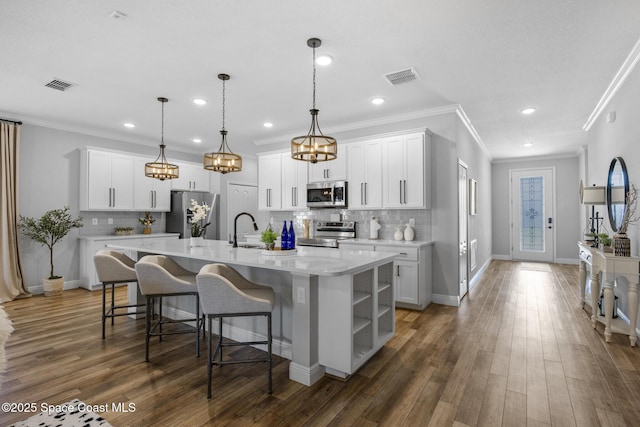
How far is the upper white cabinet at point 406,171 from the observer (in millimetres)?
4562

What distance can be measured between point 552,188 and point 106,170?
9790mm

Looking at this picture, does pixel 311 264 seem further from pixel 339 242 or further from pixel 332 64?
pixel 339 242

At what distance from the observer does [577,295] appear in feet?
16.4

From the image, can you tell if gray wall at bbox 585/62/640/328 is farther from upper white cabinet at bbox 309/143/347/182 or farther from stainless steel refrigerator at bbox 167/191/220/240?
stainless steel refrigerator at bbox 167/191/220/240

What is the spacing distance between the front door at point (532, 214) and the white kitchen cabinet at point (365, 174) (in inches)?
219

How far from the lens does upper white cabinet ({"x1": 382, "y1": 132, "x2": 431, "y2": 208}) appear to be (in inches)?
180

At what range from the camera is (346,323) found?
7.70 ft

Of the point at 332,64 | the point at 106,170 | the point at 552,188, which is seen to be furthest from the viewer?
the point at 552,188

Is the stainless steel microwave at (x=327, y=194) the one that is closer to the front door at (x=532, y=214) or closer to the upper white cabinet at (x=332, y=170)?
the upper white cabinet at (x=332, y=170)

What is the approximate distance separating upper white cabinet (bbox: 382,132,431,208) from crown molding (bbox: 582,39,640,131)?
206 centimetres

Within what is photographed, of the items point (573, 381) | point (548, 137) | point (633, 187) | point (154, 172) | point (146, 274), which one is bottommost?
point (573, 381)

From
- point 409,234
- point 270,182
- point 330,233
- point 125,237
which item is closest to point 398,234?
point 409,234

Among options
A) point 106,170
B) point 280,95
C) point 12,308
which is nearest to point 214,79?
point 280,95

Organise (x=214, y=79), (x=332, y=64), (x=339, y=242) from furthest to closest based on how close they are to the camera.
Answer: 1. (x=339, y=242)
2. (x=214, y=79)
3. (x=332, y=64)
